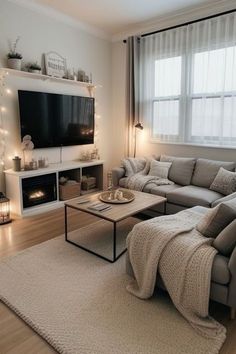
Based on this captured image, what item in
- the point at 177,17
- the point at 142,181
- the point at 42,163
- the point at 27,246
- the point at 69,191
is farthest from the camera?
the point at 69,191

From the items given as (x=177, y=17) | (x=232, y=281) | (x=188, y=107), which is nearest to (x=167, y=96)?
(x=188, y=107)

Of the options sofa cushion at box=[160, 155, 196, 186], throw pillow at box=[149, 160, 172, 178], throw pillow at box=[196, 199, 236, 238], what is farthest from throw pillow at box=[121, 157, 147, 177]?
throw pillow at box=[196, 199, 236, 238]

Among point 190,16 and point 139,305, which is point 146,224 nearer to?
point 139,305

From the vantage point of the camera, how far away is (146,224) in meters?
2.16

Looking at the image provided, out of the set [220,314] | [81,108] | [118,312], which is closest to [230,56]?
[81,108]

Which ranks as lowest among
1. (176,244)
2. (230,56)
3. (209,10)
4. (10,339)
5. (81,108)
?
(10,339)

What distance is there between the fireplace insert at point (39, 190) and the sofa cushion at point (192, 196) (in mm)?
1726

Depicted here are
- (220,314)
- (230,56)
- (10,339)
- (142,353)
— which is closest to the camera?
(142,353)

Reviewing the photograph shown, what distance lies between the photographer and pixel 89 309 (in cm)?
191

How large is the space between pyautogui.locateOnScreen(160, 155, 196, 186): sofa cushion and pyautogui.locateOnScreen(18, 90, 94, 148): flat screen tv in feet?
5.49

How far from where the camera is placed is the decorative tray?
294 centimetres

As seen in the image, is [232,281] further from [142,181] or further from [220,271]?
[142,181]

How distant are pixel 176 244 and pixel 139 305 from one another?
0.52 m

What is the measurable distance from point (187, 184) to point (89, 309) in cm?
244
